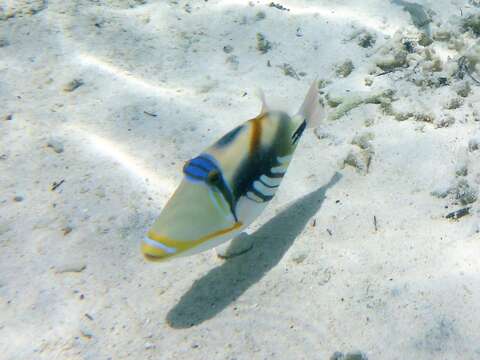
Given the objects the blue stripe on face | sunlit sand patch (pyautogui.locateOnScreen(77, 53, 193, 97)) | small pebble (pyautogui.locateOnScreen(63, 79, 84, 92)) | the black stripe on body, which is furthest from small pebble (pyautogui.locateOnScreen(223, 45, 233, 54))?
the blue stripe on face

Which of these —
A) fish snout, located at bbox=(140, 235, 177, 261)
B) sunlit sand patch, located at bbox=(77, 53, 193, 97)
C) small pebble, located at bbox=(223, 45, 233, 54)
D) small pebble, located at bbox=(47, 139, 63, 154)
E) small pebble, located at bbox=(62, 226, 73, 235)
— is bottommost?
small pebble, located at bbox=(62, 226, 73, 235)

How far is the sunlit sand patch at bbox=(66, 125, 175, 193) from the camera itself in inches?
130

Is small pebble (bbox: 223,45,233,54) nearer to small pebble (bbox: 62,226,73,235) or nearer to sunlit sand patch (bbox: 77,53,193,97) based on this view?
sunlit sand patch (bbox: 77,53,193,97)

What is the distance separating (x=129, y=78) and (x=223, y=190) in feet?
8.54

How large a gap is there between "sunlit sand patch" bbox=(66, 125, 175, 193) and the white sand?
16 mm

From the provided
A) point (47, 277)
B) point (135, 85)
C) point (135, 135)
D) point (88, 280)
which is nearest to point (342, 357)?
point (88, 280)

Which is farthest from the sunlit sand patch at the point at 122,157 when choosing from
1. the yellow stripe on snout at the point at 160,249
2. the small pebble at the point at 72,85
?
the yellow stripe on snout at the point at 160,249

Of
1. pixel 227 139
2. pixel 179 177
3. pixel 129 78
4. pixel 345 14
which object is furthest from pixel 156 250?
pixel 345 14

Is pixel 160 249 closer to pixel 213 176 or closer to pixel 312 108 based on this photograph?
pixel 213 176

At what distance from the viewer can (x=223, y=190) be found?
213cm

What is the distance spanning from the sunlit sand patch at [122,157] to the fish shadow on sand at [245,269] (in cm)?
85

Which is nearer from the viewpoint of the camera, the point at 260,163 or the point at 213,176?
the point at 213,176

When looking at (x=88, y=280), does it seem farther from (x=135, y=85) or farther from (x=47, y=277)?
(x=135, y=85)

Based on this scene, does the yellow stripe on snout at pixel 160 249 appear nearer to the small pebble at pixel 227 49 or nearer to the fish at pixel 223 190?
the fish at pixel 223 190
